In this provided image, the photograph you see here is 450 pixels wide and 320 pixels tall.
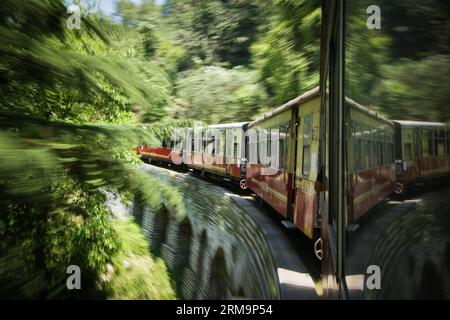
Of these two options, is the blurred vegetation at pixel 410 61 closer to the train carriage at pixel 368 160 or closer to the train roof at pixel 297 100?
the train carriage at pixel 368 160

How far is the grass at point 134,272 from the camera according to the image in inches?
148

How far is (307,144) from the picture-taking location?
168 inches

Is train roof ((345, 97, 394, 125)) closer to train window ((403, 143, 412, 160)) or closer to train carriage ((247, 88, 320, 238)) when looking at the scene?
train window ((403, 143, 412, 160))

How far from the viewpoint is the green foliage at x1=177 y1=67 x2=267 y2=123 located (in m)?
8.20

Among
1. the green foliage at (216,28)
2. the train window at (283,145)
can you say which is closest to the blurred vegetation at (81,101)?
the train window at (283,145)

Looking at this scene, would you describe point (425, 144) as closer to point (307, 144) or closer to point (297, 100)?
point (307, 144)

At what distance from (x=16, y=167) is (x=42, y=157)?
8 centimetres

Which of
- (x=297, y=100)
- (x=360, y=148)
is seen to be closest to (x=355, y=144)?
(x=360, y=148)

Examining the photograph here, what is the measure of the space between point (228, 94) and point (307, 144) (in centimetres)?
467

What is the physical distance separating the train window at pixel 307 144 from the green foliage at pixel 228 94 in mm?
3803

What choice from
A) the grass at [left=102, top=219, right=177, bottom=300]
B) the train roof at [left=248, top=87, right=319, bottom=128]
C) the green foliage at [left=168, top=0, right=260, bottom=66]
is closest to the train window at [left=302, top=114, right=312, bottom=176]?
the train roof at [left=248, top=87, right=319, bottom=128]

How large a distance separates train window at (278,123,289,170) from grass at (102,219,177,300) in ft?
6.45

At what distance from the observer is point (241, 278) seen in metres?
5.81

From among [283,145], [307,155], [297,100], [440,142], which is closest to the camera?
[440,142]
